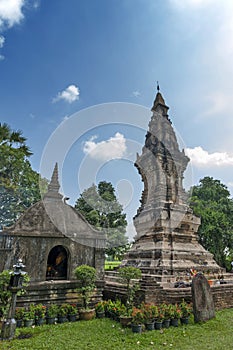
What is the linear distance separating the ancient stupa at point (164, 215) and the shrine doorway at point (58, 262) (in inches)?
174

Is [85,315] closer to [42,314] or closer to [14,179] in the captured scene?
[42,314]

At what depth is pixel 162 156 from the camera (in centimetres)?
1670

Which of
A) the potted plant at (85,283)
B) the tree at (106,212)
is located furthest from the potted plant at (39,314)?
the tree at (106,212)

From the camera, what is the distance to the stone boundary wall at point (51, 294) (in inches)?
321

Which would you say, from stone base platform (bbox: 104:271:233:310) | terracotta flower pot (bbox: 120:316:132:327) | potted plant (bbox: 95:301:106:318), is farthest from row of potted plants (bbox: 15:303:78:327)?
stone base platform (bbox: 104:271:233:310)

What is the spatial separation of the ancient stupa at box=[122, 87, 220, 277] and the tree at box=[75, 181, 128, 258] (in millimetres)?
9434

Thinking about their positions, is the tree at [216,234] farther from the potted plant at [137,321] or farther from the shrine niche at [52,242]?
the potted plant at [137,321]

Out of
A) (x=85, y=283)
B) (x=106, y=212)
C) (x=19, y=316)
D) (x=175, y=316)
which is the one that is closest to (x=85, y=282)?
(x=85, y=283)

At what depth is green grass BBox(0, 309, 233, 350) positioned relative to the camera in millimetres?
5520

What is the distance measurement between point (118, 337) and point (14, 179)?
16185 millimetres

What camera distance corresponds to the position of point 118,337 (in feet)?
20.2

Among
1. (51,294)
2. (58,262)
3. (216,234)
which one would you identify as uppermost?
(216,234)

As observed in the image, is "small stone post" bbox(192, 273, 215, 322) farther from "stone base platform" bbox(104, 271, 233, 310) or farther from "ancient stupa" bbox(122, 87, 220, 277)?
"ancient stupa" bbox(122, 87, 220, 277)

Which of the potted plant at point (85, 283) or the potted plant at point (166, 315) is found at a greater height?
the potted plant at point (85, 283)
